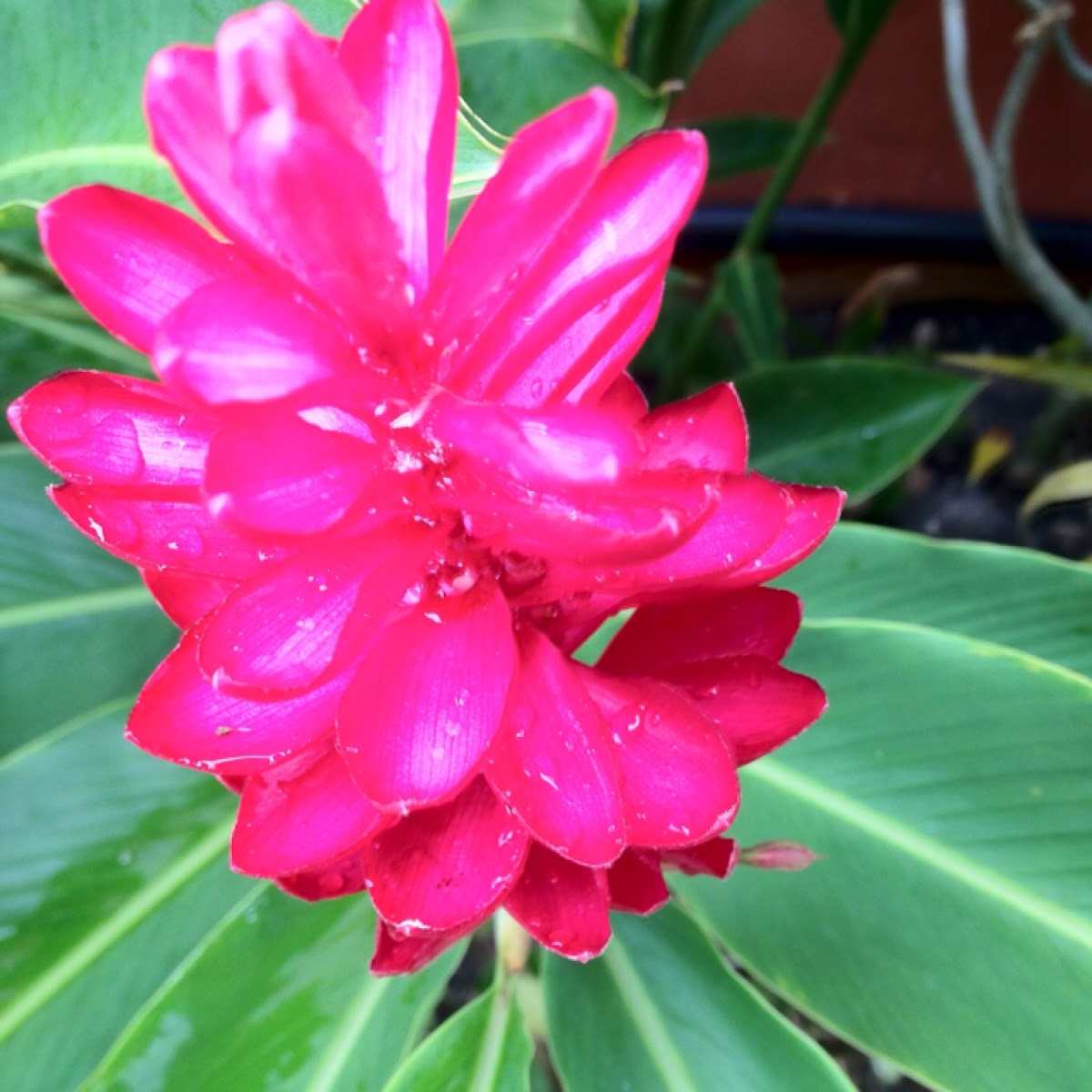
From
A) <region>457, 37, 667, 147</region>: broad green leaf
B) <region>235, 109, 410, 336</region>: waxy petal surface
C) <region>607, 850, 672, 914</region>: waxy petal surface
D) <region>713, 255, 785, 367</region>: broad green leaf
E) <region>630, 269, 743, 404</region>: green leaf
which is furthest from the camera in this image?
<region>630, 269, 743, 404</region>: green leaf

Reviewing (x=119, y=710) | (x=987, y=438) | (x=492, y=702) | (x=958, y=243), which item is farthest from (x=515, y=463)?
(x=958, y=243)

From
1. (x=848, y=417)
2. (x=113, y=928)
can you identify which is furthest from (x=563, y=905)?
(x=848, y=417)

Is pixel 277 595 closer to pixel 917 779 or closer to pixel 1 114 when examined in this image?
pixel 1 114

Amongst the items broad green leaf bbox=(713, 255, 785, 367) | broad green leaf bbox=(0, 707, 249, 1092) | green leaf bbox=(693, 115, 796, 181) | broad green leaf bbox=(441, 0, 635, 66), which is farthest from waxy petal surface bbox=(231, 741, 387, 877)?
green leaf bbox=(693, 115, 796, 181)

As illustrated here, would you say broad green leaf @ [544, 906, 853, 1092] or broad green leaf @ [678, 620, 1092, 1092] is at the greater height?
broad green leaf @ [678, 620, 1092, 1092]

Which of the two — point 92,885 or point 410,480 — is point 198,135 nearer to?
point 410,480

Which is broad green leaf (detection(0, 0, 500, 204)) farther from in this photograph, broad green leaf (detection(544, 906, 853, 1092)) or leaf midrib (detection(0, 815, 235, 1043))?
broad green leaf (detection(544, 906, 853, 1092))

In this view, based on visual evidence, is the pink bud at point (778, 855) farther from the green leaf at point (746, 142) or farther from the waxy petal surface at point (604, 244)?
the green leaf at point (746, 142)
